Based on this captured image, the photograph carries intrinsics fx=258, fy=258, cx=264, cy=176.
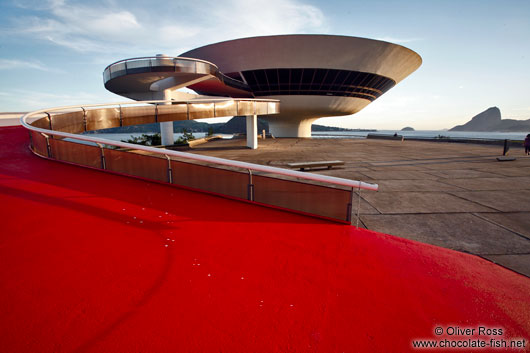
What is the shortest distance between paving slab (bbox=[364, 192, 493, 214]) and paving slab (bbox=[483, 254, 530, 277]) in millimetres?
2194

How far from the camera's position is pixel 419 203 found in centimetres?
671

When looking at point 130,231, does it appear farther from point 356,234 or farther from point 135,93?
point 135,93

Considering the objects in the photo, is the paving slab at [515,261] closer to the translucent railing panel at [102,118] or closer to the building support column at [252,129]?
the translucent railing panel at [102,118]

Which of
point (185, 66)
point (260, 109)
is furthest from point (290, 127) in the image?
point (185, 66)

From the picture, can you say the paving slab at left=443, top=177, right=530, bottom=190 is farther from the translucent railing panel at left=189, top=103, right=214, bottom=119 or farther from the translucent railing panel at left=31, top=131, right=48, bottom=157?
the translucent railing panel at left=189, top=103, right=214, bottom=119

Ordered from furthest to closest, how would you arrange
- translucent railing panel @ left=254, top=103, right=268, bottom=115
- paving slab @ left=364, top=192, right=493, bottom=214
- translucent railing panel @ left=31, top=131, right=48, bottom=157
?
translucent railing panel @ left=254, top=103, right=268, bottom=115 < translucent railing panel @ left=31, top=131, right=48, bottom=157 < paving slab @ left=364, top=192, right=493, bottom=214

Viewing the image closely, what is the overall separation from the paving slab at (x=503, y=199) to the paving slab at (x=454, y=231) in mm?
1486

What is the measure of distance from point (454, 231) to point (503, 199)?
12.1 ft

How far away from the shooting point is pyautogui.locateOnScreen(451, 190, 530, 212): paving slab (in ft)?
21.1

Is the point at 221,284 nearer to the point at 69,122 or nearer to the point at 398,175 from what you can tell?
the point at 398,175

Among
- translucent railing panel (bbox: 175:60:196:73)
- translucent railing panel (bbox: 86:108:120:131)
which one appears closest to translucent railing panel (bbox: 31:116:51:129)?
translucent railing panel (bbox: 86:108:120:131)

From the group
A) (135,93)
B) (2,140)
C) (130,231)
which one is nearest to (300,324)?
(130,231)

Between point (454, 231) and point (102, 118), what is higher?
point (102, 118)

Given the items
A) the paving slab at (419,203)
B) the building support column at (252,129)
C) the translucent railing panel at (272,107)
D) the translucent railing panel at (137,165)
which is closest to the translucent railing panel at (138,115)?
the translucent railing panel at (137,165)
